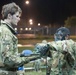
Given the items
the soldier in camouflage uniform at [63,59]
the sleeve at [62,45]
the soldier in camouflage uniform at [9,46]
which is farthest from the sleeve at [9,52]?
the soldier in camouflage uniform at [63,59]

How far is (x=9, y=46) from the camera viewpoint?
362cm

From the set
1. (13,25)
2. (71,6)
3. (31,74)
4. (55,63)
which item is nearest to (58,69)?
(55,63)

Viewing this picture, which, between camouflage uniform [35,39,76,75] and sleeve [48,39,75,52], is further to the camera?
camouflage uniform [35,39,76,75]

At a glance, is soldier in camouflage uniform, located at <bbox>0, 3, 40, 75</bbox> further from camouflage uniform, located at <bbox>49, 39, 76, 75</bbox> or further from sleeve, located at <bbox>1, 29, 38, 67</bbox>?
camouflage uniform, located at <bbox>49, 39, 76, 75</bbox>

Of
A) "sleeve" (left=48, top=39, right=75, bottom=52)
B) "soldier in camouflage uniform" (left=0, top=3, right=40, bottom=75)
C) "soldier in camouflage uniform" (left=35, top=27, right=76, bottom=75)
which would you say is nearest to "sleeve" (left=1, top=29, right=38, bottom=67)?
"soldier in camouflage uniform" (left=0, top=3, right=40, bottom=75)

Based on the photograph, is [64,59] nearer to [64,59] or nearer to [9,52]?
[64,59]

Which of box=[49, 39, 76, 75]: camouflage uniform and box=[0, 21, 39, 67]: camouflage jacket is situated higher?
box=[0, 21, 39, 67]: camouflage jacket

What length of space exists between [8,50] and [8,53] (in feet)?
0.10

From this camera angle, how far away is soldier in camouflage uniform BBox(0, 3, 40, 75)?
3.60 m

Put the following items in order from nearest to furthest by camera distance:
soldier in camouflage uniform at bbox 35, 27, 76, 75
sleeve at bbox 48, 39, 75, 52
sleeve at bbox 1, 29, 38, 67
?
sleeve at bbox 1, 29, 38, 67 < sleeve at bbox 48, 39, 75, 52 < soldier in camouflage uniform at bbox 35, 27, 76, 75

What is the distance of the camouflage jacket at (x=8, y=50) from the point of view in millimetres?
Answer: 3588

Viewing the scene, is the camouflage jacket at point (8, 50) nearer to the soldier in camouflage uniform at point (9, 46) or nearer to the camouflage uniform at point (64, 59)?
the soldier in camouflage uniform at point (9, 46)

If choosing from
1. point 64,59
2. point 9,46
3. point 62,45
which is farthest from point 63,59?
point 9,46

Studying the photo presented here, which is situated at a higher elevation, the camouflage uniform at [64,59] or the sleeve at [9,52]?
the sleeve at [9,52]
